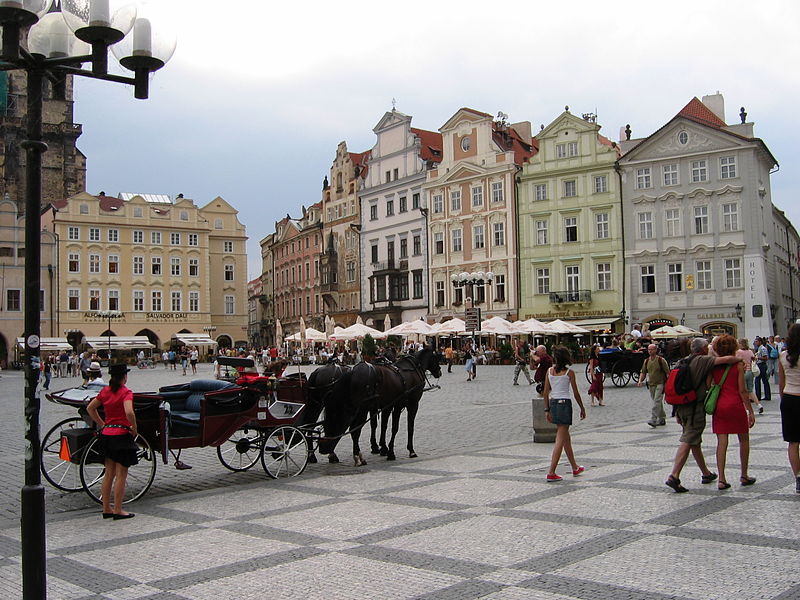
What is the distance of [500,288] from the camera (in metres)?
56.4

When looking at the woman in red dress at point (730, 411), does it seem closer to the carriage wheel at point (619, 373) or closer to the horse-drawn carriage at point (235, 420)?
the horse-drawn carriage at point (235, 420)

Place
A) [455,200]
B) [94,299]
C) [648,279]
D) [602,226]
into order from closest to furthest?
1. [648,279]
2. [602,226]
3. [455,200]
4. [94,299]

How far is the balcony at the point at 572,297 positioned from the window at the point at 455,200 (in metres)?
10.1

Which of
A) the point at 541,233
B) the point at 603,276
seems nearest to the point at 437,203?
the point at 541,233

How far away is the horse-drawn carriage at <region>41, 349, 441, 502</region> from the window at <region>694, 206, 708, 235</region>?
3929cm

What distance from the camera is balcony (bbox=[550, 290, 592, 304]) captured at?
170 feet

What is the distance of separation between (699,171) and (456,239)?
693 inches

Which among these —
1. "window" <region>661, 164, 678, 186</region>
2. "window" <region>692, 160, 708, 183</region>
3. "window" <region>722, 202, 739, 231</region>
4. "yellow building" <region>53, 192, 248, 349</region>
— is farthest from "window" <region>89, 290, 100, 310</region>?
"window" <region>722, 202, 739, 231</region>

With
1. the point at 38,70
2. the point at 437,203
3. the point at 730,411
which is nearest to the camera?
the point at 38,70

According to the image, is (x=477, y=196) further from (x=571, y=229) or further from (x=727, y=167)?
(x=727, y=167)

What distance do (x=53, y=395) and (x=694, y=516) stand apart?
7.09 meters

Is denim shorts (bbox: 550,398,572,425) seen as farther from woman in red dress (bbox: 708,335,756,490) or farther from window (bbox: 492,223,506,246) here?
window (bbox: 492,223,506,246)

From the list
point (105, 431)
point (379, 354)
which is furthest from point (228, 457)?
point (105, 431)

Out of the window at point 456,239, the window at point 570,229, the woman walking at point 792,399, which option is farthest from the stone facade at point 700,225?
the woman walking at point 792,399
